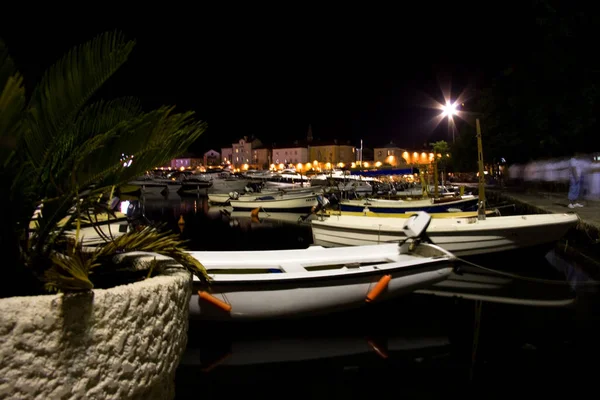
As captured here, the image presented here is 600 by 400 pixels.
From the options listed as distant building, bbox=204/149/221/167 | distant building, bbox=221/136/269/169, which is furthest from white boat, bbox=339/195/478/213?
distant building, bbox=204/149/221/167

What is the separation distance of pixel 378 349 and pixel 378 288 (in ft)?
3.57

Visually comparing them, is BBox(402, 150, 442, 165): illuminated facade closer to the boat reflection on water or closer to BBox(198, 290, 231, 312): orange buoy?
the boat reflection on water

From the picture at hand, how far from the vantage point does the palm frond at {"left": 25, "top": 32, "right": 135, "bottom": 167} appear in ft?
8.94

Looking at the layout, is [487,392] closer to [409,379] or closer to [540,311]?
[409,379]

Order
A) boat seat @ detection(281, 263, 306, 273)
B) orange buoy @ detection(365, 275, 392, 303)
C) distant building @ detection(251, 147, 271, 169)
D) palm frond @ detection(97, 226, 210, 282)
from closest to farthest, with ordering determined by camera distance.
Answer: palm frond @ detection(97, 226, 210, 282)
orange buoy @ detection(365, 275, 392, 303)
boat seat @ detection(281, 263, 306, 273)
distant building @ detection(251, 147, 271, 169)

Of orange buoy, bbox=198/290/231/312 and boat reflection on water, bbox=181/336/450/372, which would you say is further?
boat reflection on water, bbox=181/336/450/372

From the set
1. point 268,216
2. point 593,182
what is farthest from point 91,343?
point 268,216

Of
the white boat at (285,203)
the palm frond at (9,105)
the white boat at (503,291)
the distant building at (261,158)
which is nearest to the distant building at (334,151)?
the distant building at (261,158)

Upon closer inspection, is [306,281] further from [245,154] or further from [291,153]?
[245,154]

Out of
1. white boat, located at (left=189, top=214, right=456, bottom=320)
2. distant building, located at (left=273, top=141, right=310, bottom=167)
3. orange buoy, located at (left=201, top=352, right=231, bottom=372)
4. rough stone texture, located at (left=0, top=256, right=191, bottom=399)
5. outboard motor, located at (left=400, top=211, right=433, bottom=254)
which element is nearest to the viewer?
rough stone texture, located at (left=0, top=256, right=191, bottom=399)

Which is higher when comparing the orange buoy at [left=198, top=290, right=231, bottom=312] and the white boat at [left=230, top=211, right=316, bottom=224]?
the orange buoy at [left=198, top=290, right=231, bottom=312]

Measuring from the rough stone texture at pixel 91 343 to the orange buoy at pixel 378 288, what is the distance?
516 centimetres

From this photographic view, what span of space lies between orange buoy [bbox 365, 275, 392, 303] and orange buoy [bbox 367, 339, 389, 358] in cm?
77

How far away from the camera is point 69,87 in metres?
2.73
